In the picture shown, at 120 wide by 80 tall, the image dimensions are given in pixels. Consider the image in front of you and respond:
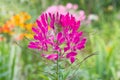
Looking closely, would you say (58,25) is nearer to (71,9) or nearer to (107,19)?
(71,9)

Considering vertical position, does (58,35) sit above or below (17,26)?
below

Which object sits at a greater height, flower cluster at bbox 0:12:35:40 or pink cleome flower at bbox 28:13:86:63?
flower cluster at bbox 0:12:35:40

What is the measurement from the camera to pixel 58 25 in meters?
1.68

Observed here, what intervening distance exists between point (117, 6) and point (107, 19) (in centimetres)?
54

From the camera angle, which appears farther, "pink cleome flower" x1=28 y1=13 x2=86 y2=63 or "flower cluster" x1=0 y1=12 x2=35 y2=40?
"flower cluster" x1=0 y1=12 x2=35 y2=40

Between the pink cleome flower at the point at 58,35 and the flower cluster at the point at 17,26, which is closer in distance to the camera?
the pink cleome flower at the point at 58,35

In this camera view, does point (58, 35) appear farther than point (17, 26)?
No

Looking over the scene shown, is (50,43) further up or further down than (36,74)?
further down

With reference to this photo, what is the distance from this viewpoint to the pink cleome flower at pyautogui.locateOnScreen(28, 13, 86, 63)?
167cm

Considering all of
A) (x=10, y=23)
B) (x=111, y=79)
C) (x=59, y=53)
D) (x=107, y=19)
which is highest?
(x=107, y=19)

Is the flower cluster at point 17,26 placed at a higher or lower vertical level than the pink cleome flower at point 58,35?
higher

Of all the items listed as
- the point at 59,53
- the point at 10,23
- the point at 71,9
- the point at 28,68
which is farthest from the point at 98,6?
the point at 59,53

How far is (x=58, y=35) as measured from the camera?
1.67 metres

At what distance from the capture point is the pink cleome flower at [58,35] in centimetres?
167
